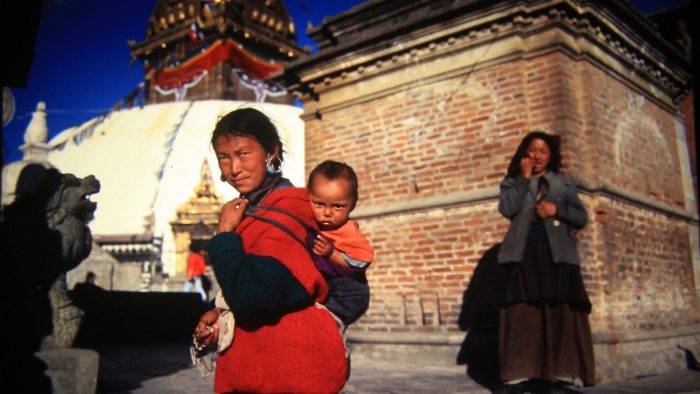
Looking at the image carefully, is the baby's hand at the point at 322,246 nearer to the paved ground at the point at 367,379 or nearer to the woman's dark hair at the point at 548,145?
the paved ground at the point at 367,379

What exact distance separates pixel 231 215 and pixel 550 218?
3518mm

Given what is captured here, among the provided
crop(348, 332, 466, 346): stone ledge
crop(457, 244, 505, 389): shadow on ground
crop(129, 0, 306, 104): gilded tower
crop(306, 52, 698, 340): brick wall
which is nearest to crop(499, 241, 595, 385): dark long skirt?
crop(306, 52, 698, 340): brick wall

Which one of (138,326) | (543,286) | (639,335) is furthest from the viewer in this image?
(138,326)

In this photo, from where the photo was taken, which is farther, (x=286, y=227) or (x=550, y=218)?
(x=550, y=218)

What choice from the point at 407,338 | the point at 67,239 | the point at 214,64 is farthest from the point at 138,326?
the point at 214,64

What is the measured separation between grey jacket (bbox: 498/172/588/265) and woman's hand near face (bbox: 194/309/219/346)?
3.31 m

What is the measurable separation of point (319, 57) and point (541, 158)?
17.8 ft

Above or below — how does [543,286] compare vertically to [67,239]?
below

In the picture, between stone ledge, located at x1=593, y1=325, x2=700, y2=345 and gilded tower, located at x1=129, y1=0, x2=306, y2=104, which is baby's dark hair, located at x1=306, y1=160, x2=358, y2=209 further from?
gilded tower, located at x1=129, y1=0, x2=306, y2=104

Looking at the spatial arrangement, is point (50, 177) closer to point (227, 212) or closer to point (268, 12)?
point (227, 212)

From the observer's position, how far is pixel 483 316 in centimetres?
704

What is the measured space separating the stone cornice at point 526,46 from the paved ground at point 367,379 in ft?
13.7

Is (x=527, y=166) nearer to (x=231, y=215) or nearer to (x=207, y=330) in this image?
(x=231, y=215)

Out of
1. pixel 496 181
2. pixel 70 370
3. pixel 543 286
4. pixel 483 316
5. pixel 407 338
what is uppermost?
pixel 496 181
